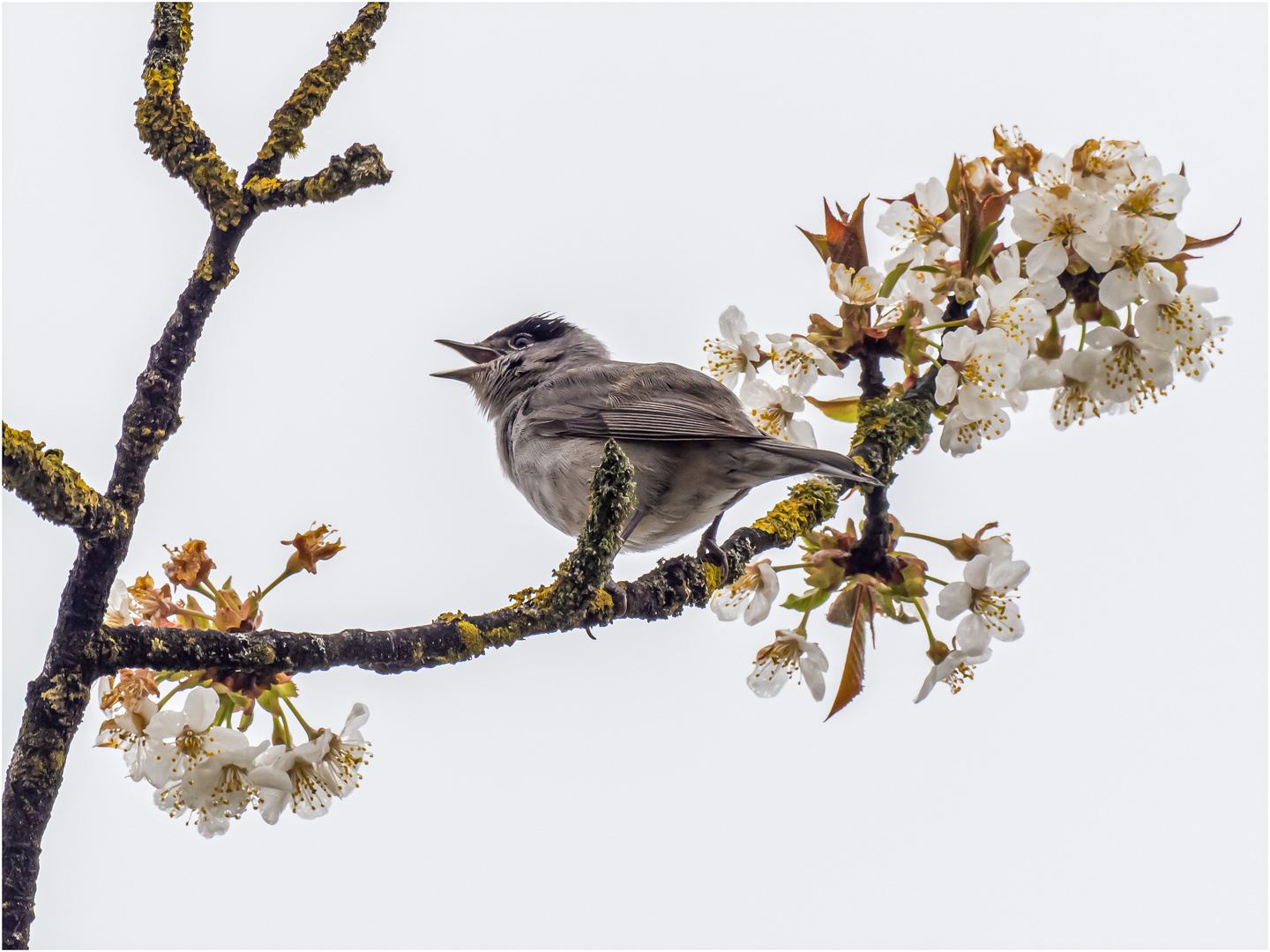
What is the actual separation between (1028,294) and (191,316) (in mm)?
2506

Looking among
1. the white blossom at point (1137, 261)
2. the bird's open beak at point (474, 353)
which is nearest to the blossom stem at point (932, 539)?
the white blossom at point (1137, 261)

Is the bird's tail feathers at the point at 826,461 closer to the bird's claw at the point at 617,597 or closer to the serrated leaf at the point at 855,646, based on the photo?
the serrated leaf at the point at 855,646

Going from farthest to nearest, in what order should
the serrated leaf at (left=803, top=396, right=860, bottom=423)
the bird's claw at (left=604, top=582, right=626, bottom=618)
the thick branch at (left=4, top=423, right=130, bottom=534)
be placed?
the serrated leaf at (left=803, top=396, right=860, bottom=423) < the bird's claw at (left=604, top=582, right=626, bottom=618) < the thick branch at (left=4, top=423, right=130, bottom=534)

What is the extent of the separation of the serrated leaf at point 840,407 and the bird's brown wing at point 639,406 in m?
0.44

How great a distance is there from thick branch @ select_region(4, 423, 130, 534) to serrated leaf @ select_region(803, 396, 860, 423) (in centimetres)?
268

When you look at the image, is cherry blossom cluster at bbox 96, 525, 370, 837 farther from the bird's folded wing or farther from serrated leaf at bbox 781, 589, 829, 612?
the bird's folded wing

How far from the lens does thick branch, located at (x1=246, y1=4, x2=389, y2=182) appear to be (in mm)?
2705

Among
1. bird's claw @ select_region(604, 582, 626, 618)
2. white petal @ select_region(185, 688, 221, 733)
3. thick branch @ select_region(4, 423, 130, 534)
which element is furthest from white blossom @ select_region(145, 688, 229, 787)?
bird's claw @ select_region(604, 582, 626, 618)

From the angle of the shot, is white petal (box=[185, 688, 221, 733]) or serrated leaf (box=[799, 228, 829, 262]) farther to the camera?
serrated leaf (box=[799, 228, 829, 262])

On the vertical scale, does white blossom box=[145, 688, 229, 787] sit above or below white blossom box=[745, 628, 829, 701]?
below

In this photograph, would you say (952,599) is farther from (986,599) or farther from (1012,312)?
(1012,312)

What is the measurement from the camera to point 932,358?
12.2ft

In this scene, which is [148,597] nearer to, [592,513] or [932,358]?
[592,513]

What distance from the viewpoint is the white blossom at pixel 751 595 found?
3.37 metres
